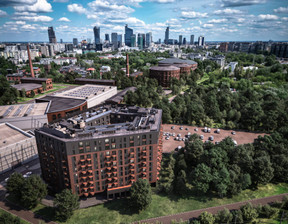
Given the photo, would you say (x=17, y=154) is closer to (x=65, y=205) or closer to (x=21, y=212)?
(x=21, y=212)

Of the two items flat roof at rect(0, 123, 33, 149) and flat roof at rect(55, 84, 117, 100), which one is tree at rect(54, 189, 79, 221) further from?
flat roof at rect(55, 84, 117, 100)

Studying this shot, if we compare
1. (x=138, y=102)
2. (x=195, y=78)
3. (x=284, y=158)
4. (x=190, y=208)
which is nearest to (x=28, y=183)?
(x=190, y=208)

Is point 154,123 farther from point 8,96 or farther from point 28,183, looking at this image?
point 8,96

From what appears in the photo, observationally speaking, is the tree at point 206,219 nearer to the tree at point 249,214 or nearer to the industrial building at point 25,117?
the tree at point 249,214

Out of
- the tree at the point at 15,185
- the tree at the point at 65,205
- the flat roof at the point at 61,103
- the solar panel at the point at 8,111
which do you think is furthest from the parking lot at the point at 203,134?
the solar panel at the point at 8,111

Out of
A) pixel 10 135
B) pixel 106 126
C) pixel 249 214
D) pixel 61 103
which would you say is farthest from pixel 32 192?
pixel 61 103
